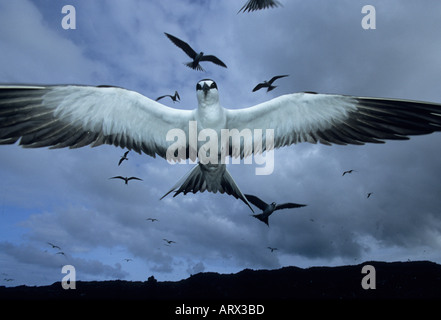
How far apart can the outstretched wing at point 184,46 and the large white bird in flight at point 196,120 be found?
2.86 meters

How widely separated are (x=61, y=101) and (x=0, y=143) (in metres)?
1.09

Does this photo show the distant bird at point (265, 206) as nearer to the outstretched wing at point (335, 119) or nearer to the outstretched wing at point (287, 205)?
the outstretched wing at point (287, 205)

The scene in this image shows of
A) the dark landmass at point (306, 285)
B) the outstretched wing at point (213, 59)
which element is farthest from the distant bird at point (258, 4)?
the dark landmass at point (306, 285)

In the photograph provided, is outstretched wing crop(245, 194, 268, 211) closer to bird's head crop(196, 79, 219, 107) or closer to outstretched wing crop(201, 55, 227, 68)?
bird's head crop(196, 79, 219, 107)

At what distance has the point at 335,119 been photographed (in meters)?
6.09

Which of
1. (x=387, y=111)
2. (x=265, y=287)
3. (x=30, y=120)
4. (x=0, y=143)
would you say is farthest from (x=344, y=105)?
(x=265, y=287)

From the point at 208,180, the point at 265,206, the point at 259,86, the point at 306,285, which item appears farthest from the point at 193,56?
the point at 306,285

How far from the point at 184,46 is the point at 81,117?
12.5 ft

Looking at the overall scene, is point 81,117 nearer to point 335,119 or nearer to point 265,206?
point 335,119

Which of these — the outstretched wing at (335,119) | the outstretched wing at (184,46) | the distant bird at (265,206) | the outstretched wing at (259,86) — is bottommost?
the distant bird at (265,206)

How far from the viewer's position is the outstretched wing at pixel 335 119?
5.56 m

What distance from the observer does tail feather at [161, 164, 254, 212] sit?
6.59 m
